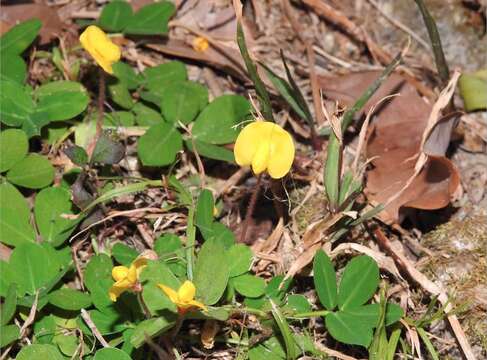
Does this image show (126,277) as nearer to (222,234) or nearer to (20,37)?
(222,234)

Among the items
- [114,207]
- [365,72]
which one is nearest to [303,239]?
[114,207]

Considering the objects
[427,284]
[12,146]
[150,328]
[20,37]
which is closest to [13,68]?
[20,37]

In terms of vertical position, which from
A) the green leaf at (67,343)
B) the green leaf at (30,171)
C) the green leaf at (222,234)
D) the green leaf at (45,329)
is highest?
the green leaf at (30,171)

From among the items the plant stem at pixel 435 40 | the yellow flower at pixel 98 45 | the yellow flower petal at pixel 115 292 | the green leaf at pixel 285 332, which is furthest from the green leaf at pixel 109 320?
the plant stem at pixel 435 40

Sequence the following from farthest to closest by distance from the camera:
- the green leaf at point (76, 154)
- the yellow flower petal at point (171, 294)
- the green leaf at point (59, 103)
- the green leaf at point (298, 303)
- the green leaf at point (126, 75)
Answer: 1. the green leaf at point (126, 75)
2. the green leaf at point (59, 103)
3. the green leaf at point (76, 154)
4. the green leaf at point (298, 303)
5. the yellow flower petal at point (171, 294)

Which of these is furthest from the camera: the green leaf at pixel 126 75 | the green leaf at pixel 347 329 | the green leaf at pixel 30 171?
the green leaf at pixel 126 75

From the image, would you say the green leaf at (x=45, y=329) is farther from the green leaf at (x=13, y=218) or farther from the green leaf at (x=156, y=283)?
the green leaf at (x=156, y=283)
